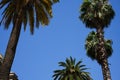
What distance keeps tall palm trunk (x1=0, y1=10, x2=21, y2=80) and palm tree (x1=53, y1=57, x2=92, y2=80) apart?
23.6 m

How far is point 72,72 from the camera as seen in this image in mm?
46250

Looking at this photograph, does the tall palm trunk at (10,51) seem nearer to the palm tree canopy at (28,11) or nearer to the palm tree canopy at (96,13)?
the palm tree canopy at (28,11)

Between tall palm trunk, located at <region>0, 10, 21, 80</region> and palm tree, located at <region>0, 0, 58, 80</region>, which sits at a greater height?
palm tree, located at <region>0, 0, 58, 80</region>

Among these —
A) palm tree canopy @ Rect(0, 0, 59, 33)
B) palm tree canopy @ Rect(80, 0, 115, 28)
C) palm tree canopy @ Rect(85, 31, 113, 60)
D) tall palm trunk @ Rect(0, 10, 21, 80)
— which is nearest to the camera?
tall palm trunk @ Rect(0, 10, 21, 80)

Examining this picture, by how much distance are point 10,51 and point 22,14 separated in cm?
356

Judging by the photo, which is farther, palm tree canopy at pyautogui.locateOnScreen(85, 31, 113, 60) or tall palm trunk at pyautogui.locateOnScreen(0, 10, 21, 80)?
palm tree canopy at pyautogui.locateOnScreen(85, 31, 113, 60)

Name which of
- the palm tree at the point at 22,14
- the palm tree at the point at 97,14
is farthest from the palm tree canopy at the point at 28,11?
the palm tree at the point at 97,14

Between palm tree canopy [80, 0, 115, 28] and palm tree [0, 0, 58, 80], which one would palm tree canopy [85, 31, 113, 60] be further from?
palm tree [0, 0, 58, 80]

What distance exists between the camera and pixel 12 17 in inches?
974

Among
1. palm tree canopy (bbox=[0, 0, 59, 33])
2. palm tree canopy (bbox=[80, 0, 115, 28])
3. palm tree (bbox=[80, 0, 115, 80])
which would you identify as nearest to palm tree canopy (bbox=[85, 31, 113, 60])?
palm tree (bbox=[80, 0, 115, 80])

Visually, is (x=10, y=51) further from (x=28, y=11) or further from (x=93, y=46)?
(x=93, y=46)

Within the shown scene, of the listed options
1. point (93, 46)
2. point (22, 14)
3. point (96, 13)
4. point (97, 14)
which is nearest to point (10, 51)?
point (22, 14)

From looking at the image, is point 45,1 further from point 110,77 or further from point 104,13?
point 104,13

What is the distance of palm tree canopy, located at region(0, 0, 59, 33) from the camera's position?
77.5 feet
